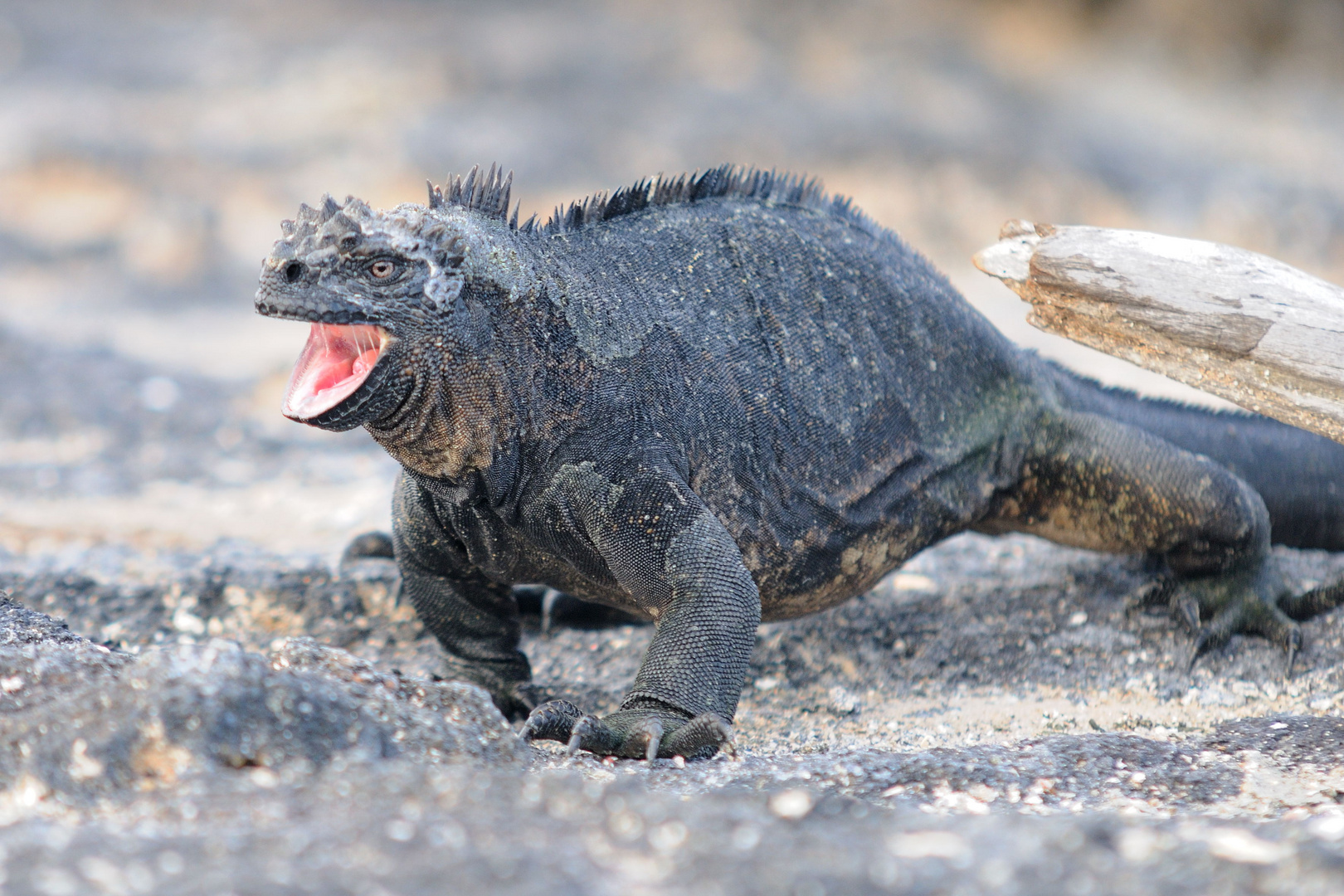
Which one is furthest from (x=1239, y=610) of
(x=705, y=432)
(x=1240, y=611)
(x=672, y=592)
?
(x=672, y=592)

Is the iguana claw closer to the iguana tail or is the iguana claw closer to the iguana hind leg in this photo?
the iguana hind leg

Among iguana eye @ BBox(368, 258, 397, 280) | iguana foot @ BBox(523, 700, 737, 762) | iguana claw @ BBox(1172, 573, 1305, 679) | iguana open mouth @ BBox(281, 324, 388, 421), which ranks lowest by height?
iguana foot @ BBox(523, 700, 737, 762)

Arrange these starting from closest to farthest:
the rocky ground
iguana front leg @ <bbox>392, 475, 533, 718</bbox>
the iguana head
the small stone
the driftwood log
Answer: the rocky ground → the small stone → the iguana head → the driftwood log → iguana front leg @ <bbox>392, 475, 533, 718</bbox>

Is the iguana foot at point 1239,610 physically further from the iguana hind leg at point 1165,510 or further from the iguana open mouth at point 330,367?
the iguana open mouth at point 330,367

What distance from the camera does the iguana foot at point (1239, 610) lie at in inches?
179

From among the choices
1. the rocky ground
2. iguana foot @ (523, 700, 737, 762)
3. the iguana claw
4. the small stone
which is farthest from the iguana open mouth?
the iguana claw

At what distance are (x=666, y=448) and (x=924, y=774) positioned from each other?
1237mm

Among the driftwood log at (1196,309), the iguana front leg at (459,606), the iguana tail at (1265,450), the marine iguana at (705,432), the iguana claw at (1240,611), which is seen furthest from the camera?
the iguana tail at (1265,450)

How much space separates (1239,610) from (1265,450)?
2.44 feet

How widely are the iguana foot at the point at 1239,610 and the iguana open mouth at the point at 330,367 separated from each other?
3.23 meters

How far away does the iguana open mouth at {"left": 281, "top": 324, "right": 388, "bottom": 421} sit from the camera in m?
3.33

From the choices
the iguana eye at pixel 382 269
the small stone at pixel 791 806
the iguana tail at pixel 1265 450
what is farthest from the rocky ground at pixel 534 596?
the iguana eye at pixel 382 269

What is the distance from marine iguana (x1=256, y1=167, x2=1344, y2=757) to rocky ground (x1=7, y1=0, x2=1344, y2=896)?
0.38 metres

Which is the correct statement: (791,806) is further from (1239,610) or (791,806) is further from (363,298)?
(1239,610)
